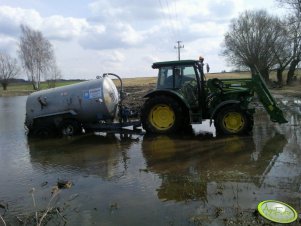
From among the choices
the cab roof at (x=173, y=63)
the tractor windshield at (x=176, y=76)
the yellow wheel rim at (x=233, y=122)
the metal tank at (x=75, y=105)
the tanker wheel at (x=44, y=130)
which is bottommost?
the tanker wheel at (x=44, y=130)

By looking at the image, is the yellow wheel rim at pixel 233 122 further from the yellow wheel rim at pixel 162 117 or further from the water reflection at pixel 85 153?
the water reflection at pixel 85 153

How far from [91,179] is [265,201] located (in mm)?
3239

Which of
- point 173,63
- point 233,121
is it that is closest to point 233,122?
point 233,121

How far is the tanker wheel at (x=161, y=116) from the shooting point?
11367mm

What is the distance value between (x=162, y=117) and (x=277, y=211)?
665cm

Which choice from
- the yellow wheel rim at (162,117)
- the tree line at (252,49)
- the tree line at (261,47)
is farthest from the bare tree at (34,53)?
the yellow wheel rim at (162,117)

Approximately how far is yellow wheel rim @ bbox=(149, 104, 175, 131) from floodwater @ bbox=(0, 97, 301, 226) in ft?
1.96

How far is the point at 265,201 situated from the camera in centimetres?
559

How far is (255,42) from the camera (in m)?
49.7

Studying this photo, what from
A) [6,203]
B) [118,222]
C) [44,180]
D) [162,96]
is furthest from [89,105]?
[118,222]

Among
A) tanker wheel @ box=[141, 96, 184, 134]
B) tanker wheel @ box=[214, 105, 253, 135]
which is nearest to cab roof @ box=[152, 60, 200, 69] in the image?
tanker wheel @ box=[141, 96, 184, 134]

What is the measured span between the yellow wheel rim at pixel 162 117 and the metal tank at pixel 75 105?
1540 mm

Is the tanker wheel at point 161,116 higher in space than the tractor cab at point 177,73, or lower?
lower

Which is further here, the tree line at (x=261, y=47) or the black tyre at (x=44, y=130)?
the tree line at (x=261, y=47)
